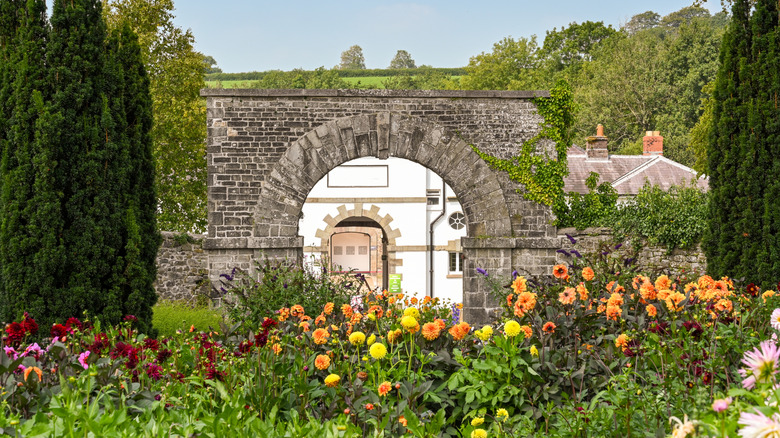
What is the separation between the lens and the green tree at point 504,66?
39156mm

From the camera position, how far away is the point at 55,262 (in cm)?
659

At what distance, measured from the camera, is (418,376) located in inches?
143

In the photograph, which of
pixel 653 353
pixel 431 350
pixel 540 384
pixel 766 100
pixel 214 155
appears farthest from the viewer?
pixel 214 155

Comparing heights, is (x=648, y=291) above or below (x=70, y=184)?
below

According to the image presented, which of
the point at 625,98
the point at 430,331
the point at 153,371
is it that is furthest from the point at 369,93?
the point at 625,98

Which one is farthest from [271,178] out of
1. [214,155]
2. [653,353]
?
[653,353]

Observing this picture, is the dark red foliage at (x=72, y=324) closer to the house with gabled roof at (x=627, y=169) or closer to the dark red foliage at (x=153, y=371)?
the dark red foliage at (x=153, y=371)

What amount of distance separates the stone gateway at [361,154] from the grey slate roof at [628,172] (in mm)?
10491

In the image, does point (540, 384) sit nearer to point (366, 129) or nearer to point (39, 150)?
point (39, 150)

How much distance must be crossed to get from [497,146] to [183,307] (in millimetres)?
6436

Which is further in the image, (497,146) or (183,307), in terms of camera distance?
(183,307)

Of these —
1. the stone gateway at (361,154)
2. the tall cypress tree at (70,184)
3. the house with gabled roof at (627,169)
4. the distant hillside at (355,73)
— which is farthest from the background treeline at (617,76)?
the tall cypress tree at (70,184)

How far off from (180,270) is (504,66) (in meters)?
30.3

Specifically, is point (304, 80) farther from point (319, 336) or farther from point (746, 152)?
point (319, 336)
